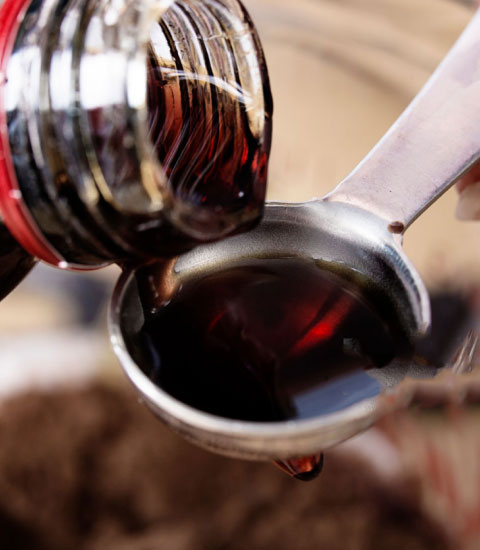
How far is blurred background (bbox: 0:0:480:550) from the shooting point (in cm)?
88

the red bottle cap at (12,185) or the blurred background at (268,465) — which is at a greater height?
the red bottle cap at (12,185)

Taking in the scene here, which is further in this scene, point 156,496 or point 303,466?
point 156,496

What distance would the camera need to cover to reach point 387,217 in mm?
555

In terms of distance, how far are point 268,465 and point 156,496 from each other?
15 cm

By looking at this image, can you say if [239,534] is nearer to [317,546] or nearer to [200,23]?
[317,546]

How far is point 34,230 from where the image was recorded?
1.35ft

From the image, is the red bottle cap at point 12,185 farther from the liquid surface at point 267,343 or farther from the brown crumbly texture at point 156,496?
the brown crumbly texture at point 156,496

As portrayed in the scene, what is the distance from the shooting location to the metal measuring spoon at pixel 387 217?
0.51 metres

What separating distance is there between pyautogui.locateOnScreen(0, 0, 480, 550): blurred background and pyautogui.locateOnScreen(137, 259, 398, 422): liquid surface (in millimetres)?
414

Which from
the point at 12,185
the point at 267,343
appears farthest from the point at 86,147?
the point at 267,343

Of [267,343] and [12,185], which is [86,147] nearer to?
[12,185]

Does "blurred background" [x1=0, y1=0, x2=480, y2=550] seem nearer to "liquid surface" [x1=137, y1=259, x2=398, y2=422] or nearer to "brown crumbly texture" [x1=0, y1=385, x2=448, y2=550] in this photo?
"brown crumbly texture" [x1=0, y1=385, x2=448, y2=550]

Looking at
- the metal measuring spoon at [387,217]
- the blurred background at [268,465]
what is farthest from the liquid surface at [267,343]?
the blurred background at [268,465]

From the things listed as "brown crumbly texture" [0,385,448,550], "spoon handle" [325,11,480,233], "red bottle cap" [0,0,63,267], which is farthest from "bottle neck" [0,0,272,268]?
"brown crumbly texture" [0,385,448,550]
